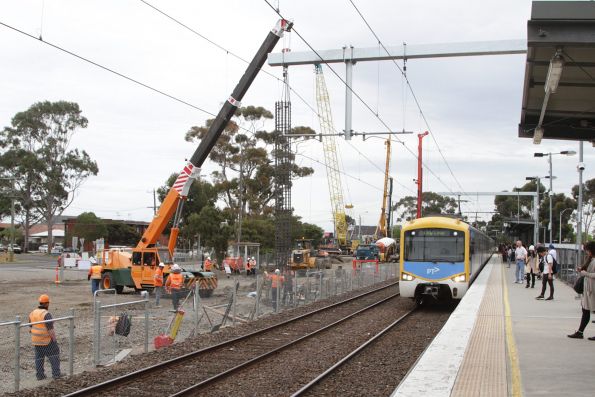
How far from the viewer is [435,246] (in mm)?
20281

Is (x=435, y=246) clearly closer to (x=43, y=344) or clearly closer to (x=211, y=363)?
(x=211, y=363)

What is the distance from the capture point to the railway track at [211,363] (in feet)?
32.3

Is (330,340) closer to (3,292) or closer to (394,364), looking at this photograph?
(394,364)

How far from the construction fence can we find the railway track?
1.30 m

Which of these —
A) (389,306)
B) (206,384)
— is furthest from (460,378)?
(389,306)

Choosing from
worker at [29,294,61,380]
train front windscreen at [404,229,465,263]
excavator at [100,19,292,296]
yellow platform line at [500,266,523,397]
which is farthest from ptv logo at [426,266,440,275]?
worker at [29,294,61,380]

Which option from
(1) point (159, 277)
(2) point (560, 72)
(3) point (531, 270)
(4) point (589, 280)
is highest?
(2) point (560, 72)

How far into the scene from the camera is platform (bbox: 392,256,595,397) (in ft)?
23.6

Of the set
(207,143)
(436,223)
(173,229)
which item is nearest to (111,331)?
(436,223)

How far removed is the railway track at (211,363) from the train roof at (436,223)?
358cm

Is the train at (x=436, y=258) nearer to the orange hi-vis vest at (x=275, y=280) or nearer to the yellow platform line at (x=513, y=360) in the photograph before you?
the orange hi-vis vest at (x=275, y=280)

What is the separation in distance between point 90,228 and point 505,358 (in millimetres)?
76289

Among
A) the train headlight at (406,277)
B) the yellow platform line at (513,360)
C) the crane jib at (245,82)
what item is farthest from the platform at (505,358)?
the crane jib at (245,82)

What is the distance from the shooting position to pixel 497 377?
784 cm
